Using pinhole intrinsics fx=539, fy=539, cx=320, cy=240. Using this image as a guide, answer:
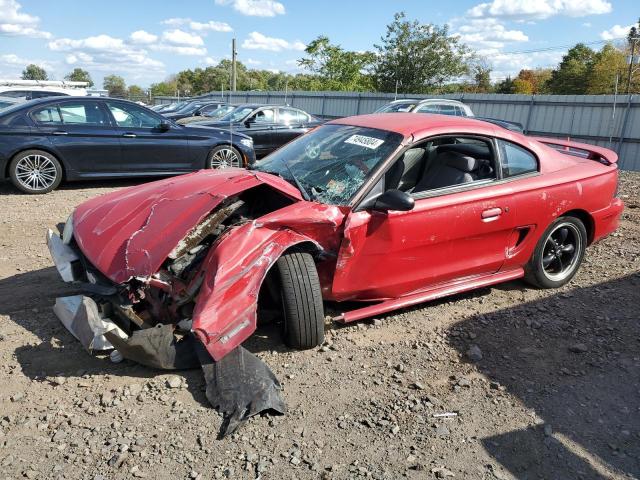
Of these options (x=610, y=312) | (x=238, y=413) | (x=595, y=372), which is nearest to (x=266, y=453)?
(x=238, y=413)

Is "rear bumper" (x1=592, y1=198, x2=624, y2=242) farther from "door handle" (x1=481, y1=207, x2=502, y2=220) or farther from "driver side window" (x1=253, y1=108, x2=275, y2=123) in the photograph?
"driver side window" (x1=253, y1=108, x2=275, y2=123)

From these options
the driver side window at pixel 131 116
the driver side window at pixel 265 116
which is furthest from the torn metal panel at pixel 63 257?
the driver side window at pixel 265 116

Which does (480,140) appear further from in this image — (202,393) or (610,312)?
(202,393)

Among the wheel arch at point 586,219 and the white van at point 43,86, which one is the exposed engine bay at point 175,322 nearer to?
the wheel arch at point 586,219

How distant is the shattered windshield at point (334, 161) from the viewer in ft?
12.6

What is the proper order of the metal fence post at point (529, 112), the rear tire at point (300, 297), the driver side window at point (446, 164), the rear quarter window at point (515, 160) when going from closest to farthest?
the rear tire at point (300, 297)
the driver side window at point (446, 164)
the rear quarter window at point (515, 160)
the metal fence post at point (529, 112)

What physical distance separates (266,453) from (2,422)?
1.40m

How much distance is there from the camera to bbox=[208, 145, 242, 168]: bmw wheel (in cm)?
952

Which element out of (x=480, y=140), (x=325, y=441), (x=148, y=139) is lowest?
(x=325, y=441)

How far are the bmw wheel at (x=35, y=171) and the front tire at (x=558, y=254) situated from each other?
6.89 meters

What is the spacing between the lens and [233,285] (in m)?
3.12

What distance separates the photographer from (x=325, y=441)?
110 inches

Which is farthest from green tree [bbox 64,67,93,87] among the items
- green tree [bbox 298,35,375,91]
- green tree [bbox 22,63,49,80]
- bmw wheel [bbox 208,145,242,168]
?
bmw wheel [bbox 208,145,242,168]

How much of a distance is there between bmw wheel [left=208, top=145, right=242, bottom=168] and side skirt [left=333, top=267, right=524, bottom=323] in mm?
6135
